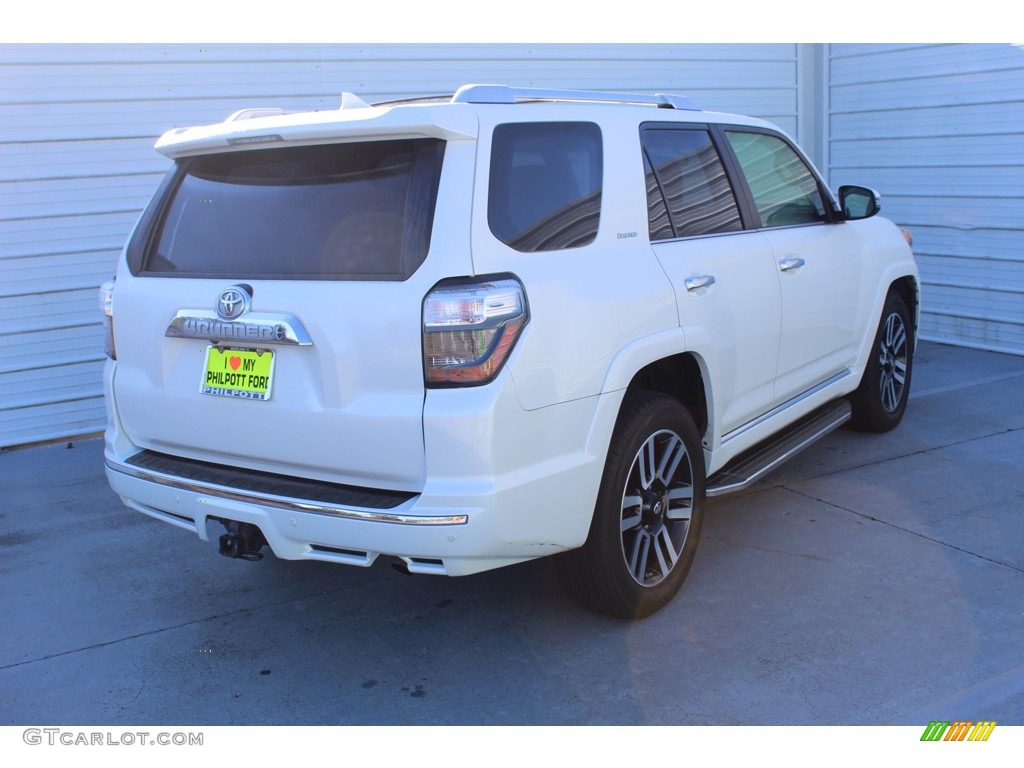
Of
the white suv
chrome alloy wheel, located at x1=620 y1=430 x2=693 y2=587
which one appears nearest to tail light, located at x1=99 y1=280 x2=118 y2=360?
the white suv

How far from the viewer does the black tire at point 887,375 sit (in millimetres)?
5824

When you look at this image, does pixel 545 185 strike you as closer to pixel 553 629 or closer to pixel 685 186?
pixel 685 186

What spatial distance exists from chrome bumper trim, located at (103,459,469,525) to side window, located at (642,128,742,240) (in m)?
1.46

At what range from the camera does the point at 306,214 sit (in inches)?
132

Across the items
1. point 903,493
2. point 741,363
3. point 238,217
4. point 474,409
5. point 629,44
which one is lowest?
point 903,493

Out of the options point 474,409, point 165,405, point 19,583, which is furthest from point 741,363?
point 19,583

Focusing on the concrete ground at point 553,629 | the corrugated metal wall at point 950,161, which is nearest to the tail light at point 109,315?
the concrete ground at point 553,629

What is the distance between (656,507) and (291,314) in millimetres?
1512

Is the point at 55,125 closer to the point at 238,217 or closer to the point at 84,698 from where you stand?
the point at 238,217

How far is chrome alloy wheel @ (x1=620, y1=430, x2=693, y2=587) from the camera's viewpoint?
3.69 metres

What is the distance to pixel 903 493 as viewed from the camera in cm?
507

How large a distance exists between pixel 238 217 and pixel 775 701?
2.39 meters

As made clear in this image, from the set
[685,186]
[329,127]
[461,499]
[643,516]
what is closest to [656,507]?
[643,516]
